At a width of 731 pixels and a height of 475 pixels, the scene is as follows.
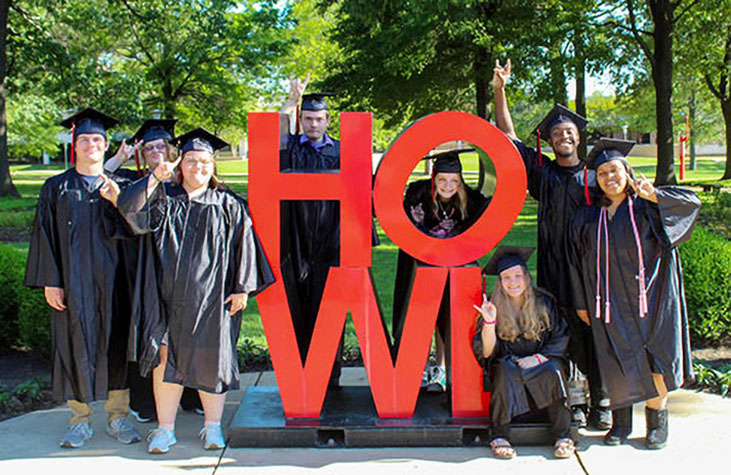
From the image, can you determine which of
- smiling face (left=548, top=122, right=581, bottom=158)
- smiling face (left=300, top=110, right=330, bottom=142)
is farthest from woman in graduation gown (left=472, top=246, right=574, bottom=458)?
smiling face (left=300, top=110, right=330, bottom=142)

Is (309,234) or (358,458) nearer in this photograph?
(358,458)

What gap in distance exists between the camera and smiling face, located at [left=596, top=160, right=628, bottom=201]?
4.17 meters

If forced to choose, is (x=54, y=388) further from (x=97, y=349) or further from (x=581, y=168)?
(x=581, y=168)

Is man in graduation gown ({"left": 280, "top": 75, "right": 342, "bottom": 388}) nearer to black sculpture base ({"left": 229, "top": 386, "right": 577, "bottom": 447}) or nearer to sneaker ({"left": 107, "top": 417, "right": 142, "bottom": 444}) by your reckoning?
black sculpture base ({"left": 229, "top": 386, "right": 577, "bottom": 447})

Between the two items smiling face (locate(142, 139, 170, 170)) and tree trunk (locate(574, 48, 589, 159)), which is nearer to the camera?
smiling face (locate(142, 139, 170, 170))

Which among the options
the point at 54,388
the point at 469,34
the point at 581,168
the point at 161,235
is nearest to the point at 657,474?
the point at 581,168

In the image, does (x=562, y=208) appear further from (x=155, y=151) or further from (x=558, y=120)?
(x=155, y=151)

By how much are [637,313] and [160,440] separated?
2.98 metres

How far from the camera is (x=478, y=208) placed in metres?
4.86

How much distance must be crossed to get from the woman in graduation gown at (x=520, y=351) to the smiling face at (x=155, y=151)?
7.34 ft

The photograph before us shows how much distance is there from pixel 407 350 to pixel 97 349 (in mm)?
1921

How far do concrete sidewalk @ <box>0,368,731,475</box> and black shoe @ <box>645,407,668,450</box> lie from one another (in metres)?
0.05

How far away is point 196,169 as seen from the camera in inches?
166

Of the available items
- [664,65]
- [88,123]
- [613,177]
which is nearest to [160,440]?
[88,123]
